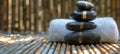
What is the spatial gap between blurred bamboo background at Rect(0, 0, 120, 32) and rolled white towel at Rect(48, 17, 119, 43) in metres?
2.50

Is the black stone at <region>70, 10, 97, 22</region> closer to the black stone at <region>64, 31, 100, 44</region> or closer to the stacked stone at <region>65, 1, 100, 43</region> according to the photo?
the stacked stone at <region>65, 1, 100, 43</region>

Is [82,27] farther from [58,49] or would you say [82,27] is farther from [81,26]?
[58,49]

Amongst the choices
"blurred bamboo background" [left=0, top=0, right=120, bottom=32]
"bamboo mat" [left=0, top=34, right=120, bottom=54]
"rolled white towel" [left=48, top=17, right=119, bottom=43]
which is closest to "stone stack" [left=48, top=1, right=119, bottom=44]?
"rolled white towel" [left=48, top=17, right=119, bottom=43]

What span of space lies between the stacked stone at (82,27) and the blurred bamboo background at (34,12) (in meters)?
2.86

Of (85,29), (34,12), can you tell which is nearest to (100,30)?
(85,29)

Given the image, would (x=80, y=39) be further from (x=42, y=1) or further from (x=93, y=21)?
(x=42, y=1)

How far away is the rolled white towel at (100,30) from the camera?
4352 millimetres

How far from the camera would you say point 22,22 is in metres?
7.12

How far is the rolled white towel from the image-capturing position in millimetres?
4352

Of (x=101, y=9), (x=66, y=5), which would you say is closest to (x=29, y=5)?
(x=66, y=5)

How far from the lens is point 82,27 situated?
4223 millimetres

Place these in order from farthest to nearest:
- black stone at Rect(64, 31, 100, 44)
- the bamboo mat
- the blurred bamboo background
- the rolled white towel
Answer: the blurred bamboo background, the rolled white towel, black stone at Rect(64, 31, 100, 44), the bamboo mat

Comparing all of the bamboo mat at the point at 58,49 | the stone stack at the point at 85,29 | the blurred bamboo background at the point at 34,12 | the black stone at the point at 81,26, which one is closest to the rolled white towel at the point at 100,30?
the stone stack at the point at 85,29

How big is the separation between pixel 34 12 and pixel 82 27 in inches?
120
